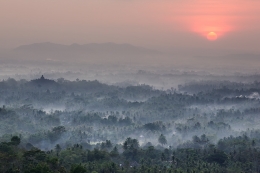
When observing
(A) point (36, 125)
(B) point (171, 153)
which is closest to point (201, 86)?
(A) point (36, 125)

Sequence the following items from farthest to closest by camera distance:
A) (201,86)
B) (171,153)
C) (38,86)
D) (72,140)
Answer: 1. (201,86)
2. (38,86)
3. (72,140)
4. (171,153)

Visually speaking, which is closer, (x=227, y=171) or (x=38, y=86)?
(x=227, y=171)

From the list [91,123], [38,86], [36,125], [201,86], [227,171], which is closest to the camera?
[227,171]

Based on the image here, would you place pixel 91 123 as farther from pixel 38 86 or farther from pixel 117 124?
pixel 38 86

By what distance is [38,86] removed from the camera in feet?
543

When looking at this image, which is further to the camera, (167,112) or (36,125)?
(167,112)

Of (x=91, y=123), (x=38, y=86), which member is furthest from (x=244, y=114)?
(x=38, y=86)

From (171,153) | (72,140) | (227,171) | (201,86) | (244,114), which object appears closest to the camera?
(227,171)

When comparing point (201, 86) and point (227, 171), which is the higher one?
point (201, 86)

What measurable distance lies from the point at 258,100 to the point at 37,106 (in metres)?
82.0

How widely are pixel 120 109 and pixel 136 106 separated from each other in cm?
568

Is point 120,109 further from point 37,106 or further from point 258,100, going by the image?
point 258,100

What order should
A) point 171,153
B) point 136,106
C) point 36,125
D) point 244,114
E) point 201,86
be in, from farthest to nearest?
point 201,86 < point 136,106 < point 244,114 < point 36,125 < point 171,153

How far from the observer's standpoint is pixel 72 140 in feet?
258
